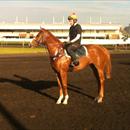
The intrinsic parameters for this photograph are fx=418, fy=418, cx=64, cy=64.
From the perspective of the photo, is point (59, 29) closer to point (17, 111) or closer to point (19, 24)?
point (19, 24)

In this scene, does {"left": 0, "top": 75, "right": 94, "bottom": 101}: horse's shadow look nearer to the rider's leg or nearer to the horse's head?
the rider's leg

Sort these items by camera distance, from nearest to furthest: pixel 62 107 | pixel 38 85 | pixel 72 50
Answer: pixel 62 107 < pixel 72 50 < pixel 38 85

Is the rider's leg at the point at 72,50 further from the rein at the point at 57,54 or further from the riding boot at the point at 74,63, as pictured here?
the rein at the point at 57,54

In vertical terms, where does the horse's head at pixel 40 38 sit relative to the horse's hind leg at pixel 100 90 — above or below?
above

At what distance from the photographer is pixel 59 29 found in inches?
5069

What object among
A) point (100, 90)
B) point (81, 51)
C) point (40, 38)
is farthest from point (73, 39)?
point (100, 90)

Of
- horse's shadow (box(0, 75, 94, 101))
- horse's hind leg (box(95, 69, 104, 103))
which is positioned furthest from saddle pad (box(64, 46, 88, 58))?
horse's shadow (box(0, 75, 94, 101))

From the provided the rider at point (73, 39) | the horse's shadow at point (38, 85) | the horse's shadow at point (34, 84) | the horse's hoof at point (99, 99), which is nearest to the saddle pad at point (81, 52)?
the rider at point (73, 39)

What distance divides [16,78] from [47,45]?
8.55m

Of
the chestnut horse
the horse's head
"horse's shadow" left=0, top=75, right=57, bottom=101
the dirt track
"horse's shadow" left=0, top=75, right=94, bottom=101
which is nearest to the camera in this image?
the dirt track

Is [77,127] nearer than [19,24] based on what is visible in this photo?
Yes

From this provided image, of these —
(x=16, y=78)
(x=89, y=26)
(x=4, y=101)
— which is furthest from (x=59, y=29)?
(x=4, y=101)

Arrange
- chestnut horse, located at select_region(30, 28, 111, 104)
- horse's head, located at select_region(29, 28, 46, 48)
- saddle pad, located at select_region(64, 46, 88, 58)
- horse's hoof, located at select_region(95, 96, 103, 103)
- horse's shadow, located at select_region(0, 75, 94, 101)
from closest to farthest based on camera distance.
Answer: chestnut horse, located at select_region(30, 28, 111, 104)
horse's hoof, located at select_region(95, 96, 103, 103)
horse's head, located at select_region(29, 28, 46, 48)
saddle pad, located at select_region(64, 46, 88, 58)
horse's shadow, located at select_region(0, 75, 94, 101)

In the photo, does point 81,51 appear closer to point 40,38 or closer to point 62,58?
point 62,58
